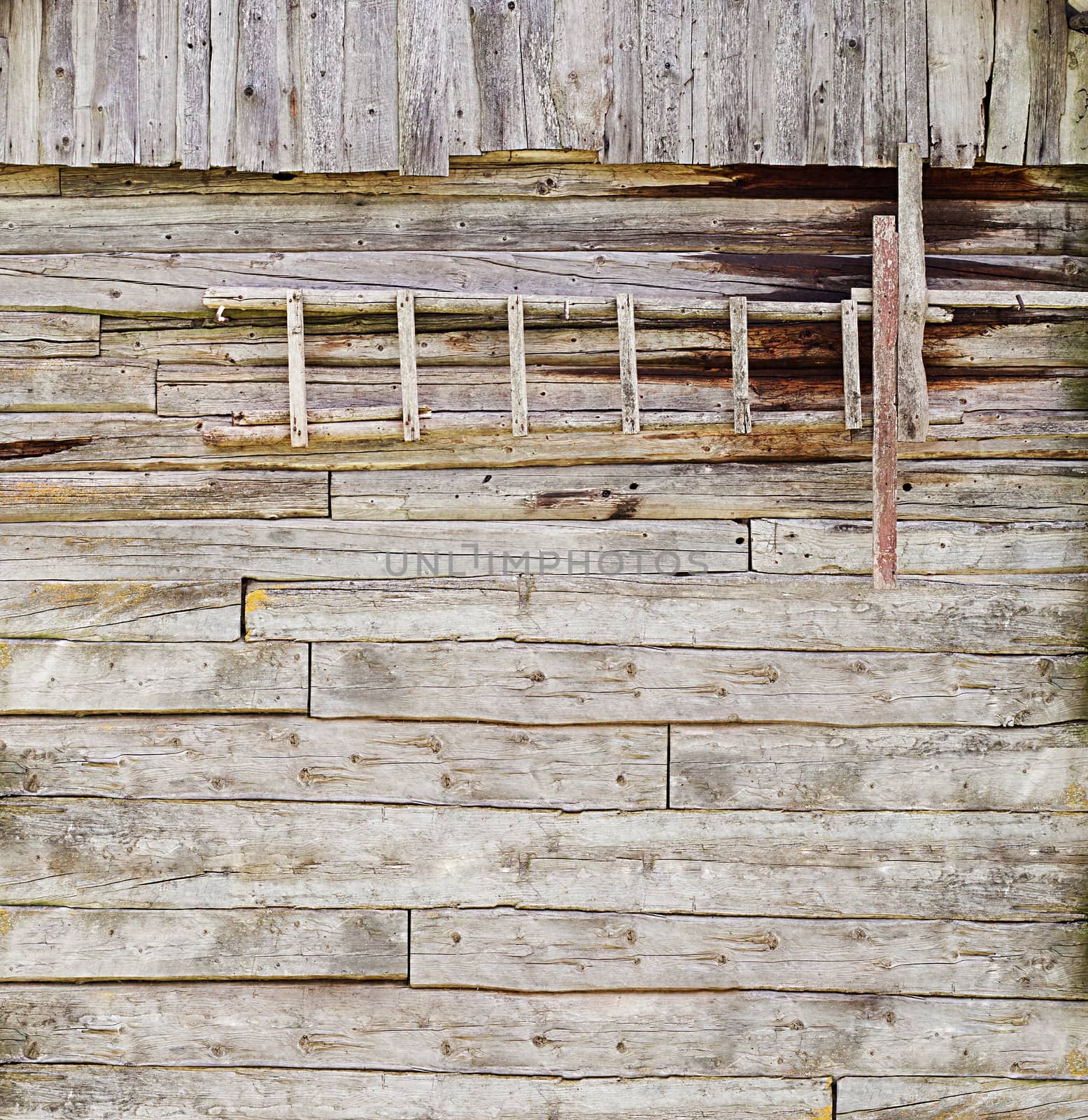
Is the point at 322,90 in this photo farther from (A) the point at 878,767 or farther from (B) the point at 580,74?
(A) the point at 878,767

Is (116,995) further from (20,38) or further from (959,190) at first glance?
(959,190)

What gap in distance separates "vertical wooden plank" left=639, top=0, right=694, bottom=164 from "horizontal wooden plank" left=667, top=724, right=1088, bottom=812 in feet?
6.25

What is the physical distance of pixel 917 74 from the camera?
10.8ft

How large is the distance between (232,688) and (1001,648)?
8.37 ft

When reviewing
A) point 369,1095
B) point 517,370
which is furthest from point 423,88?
point 369,1095

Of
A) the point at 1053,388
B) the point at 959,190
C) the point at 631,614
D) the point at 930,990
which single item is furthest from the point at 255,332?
the point at 930,990

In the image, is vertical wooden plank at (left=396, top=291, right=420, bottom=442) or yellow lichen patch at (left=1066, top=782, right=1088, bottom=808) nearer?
vertical wooden plank at (left=396, top=291, right=420, bottom=442)

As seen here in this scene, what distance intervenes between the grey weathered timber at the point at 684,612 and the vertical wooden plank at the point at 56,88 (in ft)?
5.13

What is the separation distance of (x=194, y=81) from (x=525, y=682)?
223 cm

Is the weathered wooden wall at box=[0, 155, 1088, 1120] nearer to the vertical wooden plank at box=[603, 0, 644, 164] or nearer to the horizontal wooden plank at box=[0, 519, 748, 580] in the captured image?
the horizontal wooden plank at box=[0, 519, 748, 580]

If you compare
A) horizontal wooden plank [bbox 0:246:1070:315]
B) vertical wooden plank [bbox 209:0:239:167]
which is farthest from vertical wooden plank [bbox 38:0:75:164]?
vertical wooden plank [bbox 209:0:239:167]

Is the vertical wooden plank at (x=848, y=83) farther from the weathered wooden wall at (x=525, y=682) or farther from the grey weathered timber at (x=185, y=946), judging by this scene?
the grey weathered timber at (x=185, y=946)

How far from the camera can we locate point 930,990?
327 cm

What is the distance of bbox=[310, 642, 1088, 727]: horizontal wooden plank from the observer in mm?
3279
